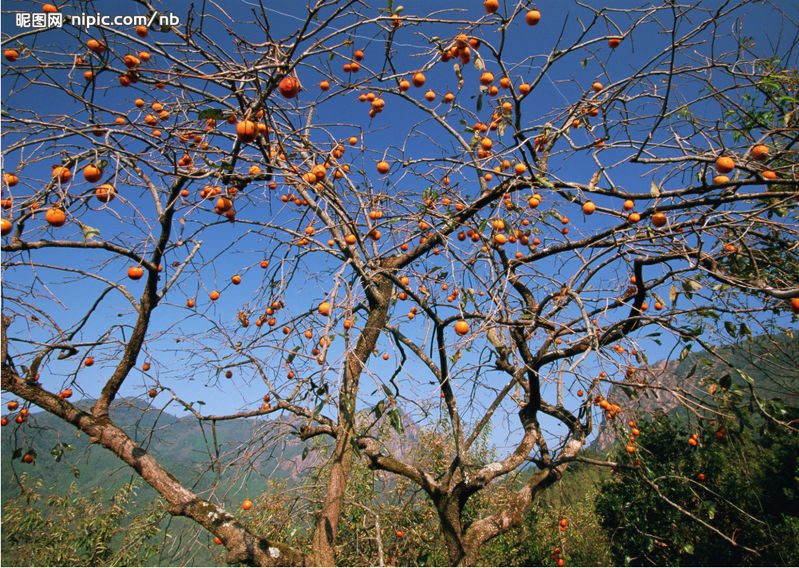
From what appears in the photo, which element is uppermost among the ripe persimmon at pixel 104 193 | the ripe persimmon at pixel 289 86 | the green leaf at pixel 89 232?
the ripe persimmon at pixel 289 86

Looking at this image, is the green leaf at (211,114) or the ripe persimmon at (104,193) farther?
the ripe persimmon at (104,193)

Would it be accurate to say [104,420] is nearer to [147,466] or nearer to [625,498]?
[147,466]

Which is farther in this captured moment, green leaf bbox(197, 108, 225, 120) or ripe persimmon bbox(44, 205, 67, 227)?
ripe persimmon bbox(44, 205, 67, 227)

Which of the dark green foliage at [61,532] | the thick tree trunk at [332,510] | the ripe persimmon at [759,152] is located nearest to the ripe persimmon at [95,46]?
the thick tree trunk at [332,510]

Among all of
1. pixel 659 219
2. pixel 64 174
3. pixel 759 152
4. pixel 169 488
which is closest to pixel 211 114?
pixel 64 174

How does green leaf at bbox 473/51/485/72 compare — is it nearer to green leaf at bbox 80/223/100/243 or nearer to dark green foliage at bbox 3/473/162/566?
green leaf at bbox 80/223/100/243

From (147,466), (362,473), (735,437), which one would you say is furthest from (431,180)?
(362,473)

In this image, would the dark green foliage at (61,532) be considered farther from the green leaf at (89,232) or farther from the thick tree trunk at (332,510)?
the green leaf at (89,232)

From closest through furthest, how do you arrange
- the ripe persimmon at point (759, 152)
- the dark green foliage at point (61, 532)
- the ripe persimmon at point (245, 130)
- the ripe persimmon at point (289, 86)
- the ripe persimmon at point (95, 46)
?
1. the ripe persimmon at point (245, 130)
2. the ripe persimmon at point (289, 86)
3. the ripe persimmon at point (95, 46)
4. the ripe persimmon at point (759, 152)
5. the dark green foliage at point (61, 532)

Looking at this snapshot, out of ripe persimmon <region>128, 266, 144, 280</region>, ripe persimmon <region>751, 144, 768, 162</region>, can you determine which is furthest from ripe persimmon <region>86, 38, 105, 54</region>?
ripe persimmon <region>751, 144, 768, 162</region>

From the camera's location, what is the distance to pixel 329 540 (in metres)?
2.08

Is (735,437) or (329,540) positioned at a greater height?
(735,437)

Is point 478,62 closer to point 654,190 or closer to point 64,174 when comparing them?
point 654,190

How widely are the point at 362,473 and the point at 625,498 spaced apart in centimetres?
553
